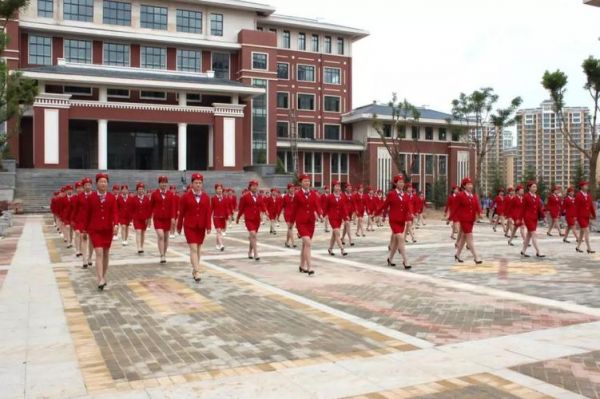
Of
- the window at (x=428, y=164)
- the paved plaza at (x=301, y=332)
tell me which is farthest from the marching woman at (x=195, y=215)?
the window at (x=428, y=164)

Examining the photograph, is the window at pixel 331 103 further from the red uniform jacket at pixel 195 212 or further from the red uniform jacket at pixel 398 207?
the red uniform jacket at pixel 195 212

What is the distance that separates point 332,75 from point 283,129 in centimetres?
904

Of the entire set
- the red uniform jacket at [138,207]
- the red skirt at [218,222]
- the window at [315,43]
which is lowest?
the red skirt at [218,222]

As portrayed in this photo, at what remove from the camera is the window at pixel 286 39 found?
62344mm

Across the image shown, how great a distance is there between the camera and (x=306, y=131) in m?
63.2

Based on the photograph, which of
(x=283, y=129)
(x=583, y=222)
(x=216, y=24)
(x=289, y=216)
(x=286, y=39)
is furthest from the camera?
(x=286, y=39)

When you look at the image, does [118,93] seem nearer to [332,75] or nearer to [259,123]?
[259,123]

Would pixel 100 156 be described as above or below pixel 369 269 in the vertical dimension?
above

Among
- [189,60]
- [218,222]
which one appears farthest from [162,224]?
[189,60]

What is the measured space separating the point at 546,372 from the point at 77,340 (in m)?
4.58

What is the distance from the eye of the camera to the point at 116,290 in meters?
9.09

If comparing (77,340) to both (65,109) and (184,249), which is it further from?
(65,109)

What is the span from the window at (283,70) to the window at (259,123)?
7.10 m

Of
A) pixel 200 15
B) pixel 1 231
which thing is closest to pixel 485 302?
pixel 1 231
